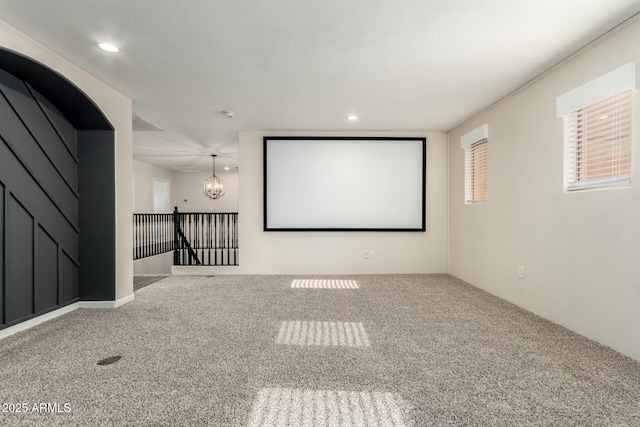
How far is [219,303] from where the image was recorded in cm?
377

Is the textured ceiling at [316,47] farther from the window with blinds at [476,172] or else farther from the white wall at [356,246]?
the white wall at [356,246]

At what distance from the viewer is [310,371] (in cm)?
208

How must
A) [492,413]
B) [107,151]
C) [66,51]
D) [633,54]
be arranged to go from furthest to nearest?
1. [107,151]
2. [66,51]
3. [633,54]
4. [492,413]

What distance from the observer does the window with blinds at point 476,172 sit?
14.8 feet

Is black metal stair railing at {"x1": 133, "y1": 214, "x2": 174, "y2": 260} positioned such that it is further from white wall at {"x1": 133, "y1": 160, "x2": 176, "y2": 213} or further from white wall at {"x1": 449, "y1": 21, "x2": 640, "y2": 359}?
white wall at {"x1": 449, "y1": 21, "x2": 640, "y2": 359}

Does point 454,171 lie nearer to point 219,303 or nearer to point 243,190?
point 243,190

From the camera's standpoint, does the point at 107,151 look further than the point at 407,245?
No

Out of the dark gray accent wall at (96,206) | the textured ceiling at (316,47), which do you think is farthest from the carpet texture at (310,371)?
the textured ceiling at (316,47)

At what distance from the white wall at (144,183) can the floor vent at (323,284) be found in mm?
5951

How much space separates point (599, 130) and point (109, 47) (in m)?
4.05

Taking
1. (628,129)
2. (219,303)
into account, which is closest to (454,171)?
(628,129)

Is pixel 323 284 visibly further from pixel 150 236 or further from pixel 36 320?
pixel 150 236

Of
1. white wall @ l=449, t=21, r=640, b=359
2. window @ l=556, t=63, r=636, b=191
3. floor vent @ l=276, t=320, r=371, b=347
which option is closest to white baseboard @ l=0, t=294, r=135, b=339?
floor vent @ l=276, t=320, r=371, b=347

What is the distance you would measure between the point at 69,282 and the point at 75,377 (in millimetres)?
1859
